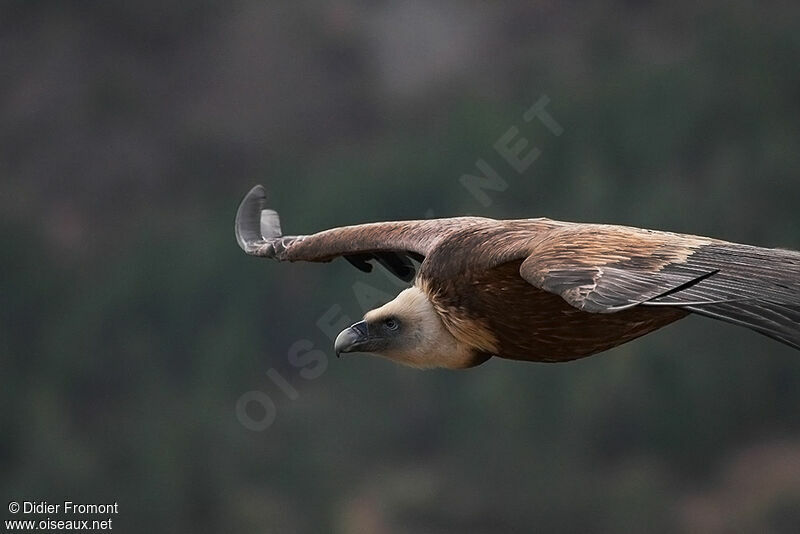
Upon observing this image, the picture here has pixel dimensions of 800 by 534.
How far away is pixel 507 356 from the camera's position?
561 centimetres

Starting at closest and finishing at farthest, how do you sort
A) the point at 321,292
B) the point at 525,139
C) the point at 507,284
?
the point at 507,284, the point at 321,292, the point at 525,139

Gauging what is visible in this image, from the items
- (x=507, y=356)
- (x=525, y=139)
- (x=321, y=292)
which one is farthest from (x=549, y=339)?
(x=525, y=139)

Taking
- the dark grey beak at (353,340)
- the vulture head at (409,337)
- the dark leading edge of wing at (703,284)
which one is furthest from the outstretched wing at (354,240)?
the dark leading edge of wing at (703,284)

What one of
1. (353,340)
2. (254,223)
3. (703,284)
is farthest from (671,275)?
(254,223)

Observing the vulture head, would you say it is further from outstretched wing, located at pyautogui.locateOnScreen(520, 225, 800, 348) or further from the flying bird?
outstretched wing, located at pyautogui.locateOnScreen(520, 225, 800, 348)

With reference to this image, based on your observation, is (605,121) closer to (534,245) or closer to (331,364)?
(331,364)

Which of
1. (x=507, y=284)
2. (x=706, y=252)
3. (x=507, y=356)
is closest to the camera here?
(x=706, y=252)

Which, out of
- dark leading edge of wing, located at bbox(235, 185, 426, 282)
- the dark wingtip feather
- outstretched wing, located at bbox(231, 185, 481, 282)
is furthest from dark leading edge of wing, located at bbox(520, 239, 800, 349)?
the dark wingtip feather

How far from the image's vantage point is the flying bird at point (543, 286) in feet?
13.9

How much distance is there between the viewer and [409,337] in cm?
591

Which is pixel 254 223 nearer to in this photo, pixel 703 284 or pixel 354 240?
pixel 354 240

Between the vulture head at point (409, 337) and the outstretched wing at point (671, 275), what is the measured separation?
864 mm

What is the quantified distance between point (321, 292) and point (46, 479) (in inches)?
237

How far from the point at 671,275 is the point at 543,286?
44 cm
